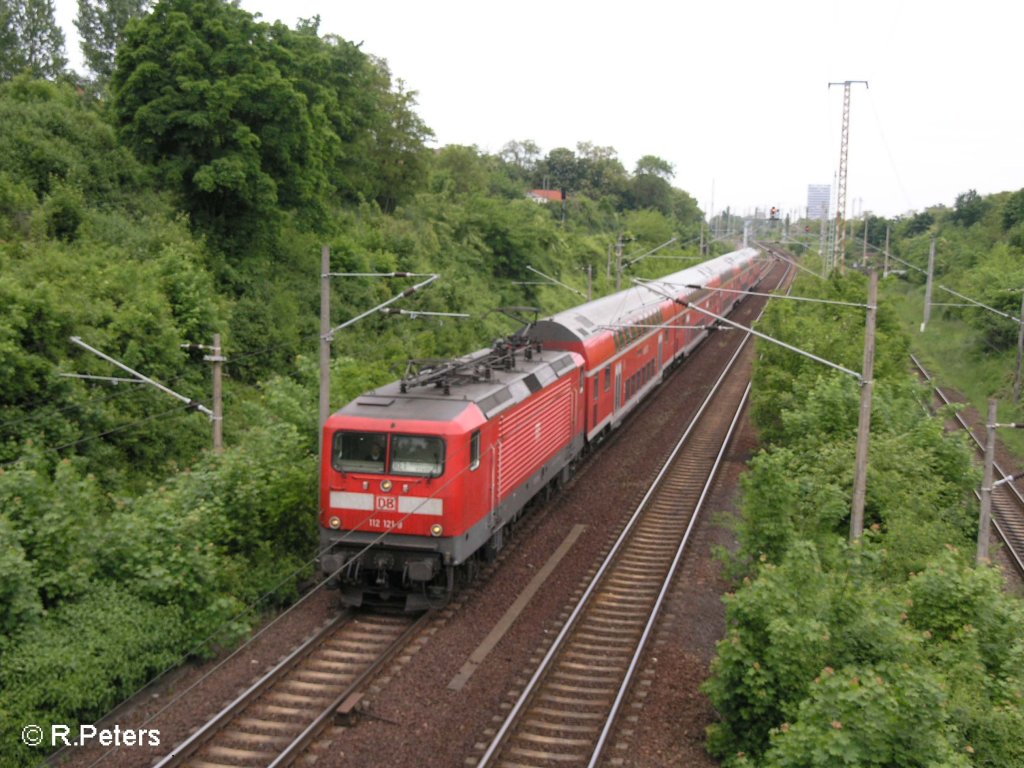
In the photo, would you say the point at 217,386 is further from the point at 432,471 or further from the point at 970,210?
the point at 970,210

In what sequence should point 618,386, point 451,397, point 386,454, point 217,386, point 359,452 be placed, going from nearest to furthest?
point 386,454 → point 359,452 → point 451,397 → point 217,386 → point 618,386

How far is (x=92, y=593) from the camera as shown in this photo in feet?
44.8

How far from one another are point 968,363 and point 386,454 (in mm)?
40982

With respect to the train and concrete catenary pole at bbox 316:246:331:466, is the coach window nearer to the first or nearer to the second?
the train

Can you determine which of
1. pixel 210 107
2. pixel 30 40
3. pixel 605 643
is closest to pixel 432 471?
pixel 605 643

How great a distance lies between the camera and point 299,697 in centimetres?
1273

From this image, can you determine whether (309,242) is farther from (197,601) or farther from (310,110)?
(197,601)

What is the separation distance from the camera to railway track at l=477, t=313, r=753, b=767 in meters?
11.8

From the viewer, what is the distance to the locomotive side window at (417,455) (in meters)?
14.9

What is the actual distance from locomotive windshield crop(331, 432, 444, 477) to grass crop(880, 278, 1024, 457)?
25.2 meters

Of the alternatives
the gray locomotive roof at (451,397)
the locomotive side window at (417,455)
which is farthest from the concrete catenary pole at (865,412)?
the locomotive side window at (417,455)

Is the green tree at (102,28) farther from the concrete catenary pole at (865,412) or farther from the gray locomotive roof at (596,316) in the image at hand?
the concrete catenary pole at (865,412)

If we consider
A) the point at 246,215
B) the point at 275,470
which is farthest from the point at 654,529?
the point at 246,215

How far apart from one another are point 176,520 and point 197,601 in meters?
1.40
